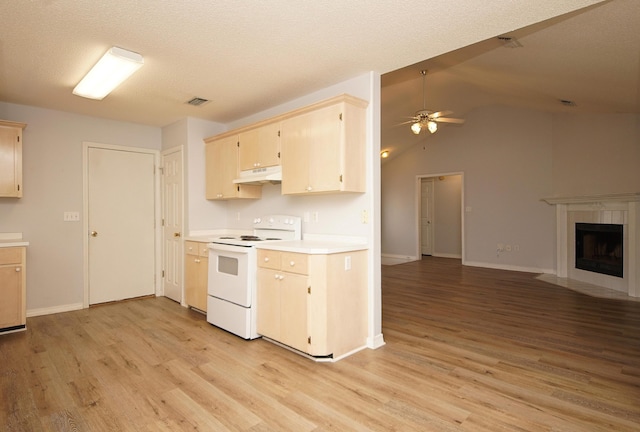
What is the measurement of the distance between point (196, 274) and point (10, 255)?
176cm

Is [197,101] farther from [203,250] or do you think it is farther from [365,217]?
[365,217]

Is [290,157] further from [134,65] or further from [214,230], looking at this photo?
[214,230]

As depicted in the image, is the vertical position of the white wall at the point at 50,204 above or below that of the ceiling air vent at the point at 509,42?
below

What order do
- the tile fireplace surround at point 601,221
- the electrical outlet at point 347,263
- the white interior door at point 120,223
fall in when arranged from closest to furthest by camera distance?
the electrical outlet at point 347,263, the white interior door at point 120,223, the tile fireplace surround at point 601,221

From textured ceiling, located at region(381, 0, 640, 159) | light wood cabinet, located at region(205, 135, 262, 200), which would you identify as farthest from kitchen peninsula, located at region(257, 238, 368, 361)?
textured ceiling, located at region(381, 0, 640, 159)

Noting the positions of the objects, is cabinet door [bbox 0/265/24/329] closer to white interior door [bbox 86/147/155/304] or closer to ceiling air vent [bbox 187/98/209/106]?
white interior door [bbox 86/147/155/304]

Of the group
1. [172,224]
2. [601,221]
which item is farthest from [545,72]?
[172,224]

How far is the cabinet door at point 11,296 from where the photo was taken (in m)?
3.45

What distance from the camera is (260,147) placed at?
150 inches

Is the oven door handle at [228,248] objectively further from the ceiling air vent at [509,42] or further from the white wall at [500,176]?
the white wall at [500,176]

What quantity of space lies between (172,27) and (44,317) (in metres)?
3.66

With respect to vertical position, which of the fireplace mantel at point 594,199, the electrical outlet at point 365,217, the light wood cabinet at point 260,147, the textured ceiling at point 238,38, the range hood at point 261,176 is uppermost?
the textured ceiling at point 238,38

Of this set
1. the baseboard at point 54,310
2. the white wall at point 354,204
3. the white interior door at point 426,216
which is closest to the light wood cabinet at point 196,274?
the white wall at point 354,204

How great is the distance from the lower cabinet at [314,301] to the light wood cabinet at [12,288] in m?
2.46
